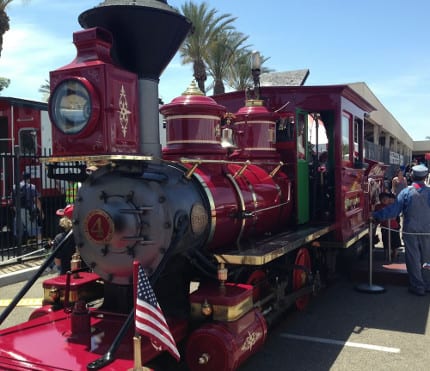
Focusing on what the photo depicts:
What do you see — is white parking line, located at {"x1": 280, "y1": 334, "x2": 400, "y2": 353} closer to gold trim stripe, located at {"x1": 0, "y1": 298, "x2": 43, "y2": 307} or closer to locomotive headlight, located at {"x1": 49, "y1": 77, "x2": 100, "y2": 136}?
locomotive headlight, located at {"x1": 49, "y1": 77, "x2": 100, "y2": 136}

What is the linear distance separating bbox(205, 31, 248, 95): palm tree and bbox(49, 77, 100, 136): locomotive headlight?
730 inches

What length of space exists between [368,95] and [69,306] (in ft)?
79.0

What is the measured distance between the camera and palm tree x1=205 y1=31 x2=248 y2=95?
2105 cm

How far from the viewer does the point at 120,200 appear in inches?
137

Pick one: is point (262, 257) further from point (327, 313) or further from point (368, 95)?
point (368, 95)

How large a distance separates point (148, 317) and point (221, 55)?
19.9m

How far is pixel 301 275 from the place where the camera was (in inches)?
212

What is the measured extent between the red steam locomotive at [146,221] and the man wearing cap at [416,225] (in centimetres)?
205

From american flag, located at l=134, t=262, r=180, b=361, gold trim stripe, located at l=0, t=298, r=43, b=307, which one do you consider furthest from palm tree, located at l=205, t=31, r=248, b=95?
american flag, located at l=134, t=262, r=180, b=361

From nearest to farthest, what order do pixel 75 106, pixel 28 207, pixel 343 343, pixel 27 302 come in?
pixel 75 106 < pixel 343 343 < pixel 27 302 < pixel 28 207

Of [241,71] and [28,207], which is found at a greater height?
[241,71]

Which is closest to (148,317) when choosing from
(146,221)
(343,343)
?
(146,221)

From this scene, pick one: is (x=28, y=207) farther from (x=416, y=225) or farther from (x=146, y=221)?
(x=416, y=225)

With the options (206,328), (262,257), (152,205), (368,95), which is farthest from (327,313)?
(368,95)
